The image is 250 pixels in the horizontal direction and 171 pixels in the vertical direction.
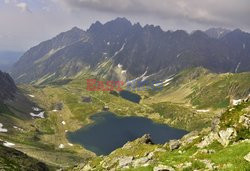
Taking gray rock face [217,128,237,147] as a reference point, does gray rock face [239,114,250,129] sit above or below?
above

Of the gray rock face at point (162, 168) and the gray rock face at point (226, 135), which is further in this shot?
the gray rock face at point (226, 135)

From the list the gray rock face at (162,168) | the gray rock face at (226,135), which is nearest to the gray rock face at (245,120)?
the gray rock face at (226,135)

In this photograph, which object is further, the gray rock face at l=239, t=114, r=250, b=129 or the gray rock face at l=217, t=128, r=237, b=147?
the gray rock face at l=239, t=114, r=250, b=129

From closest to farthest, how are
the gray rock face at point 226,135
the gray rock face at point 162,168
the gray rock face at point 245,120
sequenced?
the gray rock face at point 162,168 → the gray rock face at point 226,135 → the gray rock face at point 245,120

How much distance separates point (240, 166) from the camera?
773 inches

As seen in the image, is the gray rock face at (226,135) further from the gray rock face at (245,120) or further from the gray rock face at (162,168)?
the gray rock face at (162,168)

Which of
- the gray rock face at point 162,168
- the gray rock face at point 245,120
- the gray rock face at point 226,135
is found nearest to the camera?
the gray rock face at point 162,168

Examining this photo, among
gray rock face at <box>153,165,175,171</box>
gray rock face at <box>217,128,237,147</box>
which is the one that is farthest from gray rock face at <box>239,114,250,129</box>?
gray rock face at <box>153,165,175,171</box>

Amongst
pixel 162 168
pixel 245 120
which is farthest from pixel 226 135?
pixel 162 168

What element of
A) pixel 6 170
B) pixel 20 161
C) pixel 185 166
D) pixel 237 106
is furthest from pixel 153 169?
pixel 20 161

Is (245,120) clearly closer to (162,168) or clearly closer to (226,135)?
(226,135)

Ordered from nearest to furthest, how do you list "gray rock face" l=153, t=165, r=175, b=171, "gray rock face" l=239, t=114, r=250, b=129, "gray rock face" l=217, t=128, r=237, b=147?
"gray rock face" l=153, t=165, r=175, b=171, "gray rock face" l=217, t=128, r=237, b=147, "gray rock face" l=239, t=114, r=250, b=129

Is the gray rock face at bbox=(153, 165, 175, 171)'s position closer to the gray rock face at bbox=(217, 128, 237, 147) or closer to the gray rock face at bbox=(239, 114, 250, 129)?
the gray rock face at bbox=(217, 128, 237, 147)

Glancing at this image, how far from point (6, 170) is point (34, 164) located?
3993cm
